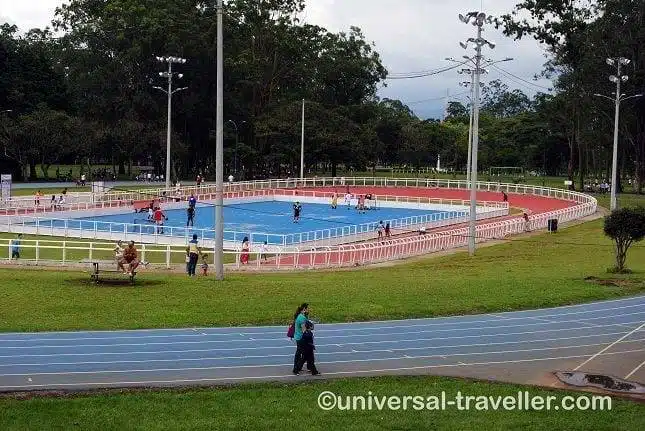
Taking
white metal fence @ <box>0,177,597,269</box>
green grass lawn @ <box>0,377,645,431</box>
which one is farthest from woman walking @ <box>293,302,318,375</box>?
white metal fence @ <box>0,177,597,269</box>

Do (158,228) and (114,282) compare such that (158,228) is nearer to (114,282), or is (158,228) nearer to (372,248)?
(372,248)

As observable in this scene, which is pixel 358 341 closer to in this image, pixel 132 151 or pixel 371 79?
pixel 132 151

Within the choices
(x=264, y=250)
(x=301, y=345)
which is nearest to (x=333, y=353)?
(x=301, y=345)

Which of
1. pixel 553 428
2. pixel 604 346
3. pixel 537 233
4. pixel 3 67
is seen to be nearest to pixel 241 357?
pixel 553 428

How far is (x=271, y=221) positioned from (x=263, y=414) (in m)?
Result: 42.5

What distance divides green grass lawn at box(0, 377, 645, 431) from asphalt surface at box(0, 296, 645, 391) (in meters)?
1.12

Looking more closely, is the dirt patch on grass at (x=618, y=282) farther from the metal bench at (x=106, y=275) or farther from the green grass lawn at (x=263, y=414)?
the metal bench at (x=106, y=275)

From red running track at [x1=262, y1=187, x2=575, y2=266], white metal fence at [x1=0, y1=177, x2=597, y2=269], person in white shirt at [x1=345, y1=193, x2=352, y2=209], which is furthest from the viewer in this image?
person in white shirt at [x1=345, y1=193, x2=352, y2=209]

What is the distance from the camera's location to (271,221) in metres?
55.5

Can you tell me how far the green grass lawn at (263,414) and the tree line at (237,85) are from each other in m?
60.5

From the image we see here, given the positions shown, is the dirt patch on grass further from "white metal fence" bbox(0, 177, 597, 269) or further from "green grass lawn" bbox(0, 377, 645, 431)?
"green grass lawn" bbox(0, 377, 645, 431)

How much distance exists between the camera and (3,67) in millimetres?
83562

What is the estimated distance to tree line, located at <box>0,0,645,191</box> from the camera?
7469 centimetres

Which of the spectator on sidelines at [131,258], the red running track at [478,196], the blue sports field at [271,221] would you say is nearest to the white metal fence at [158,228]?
the blue sports field at [271,221]
